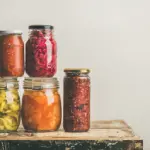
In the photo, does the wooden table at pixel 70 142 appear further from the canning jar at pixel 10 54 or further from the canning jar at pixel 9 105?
the canning jar at pixel 10 54

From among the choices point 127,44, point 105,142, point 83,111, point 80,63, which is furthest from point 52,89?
point 127,44

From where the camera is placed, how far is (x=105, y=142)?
49.8 inches

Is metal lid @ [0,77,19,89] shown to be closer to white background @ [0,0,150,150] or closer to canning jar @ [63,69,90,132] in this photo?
canning jar @ [63,69,90,132]

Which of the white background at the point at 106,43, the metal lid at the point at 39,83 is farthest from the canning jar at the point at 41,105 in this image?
the white background at the point at 106,43

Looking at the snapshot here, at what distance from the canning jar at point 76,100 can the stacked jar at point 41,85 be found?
3 cm

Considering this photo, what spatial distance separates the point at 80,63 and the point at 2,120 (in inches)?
18.3

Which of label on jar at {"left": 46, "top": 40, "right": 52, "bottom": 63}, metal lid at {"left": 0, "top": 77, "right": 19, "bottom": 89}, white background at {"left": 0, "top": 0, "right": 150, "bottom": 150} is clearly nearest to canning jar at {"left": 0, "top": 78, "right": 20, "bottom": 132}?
metal lid at {"left": 0, "top": 77, "right": 19, "bottom": 89}

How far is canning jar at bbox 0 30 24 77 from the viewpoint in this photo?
135cm

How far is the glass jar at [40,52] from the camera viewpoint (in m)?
1.35

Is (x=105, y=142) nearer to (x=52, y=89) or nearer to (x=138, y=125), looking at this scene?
(x=52, y=89)

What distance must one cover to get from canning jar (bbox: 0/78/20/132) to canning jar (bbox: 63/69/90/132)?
150mm

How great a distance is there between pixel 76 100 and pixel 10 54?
0.79ft

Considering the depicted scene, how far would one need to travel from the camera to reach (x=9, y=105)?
1.33m

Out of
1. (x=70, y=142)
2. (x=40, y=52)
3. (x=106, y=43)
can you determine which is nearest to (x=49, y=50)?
(x=40, y=52)
